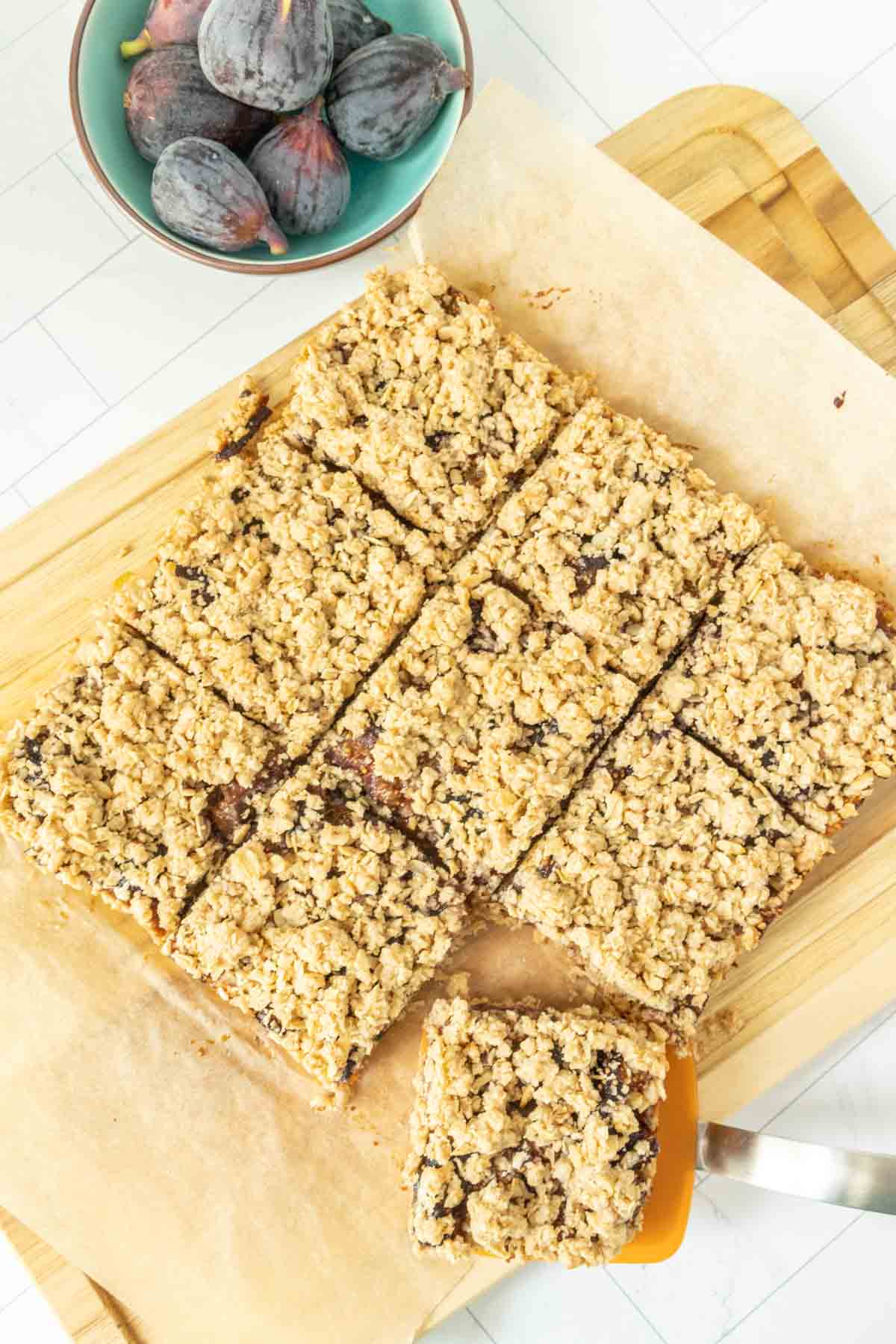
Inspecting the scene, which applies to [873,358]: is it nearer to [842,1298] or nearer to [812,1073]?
[812,1073]

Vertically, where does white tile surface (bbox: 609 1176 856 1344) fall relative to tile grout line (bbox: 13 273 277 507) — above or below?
below

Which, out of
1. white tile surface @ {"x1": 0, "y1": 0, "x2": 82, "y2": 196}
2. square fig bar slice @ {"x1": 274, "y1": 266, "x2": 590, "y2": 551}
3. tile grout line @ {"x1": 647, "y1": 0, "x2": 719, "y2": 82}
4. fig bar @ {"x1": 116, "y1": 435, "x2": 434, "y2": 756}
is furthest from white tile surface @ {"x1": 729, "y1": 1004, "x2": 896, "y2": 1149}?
white tile surface @ {"x1": 0, "y1": 0, "x2": 82, "y2": 196}

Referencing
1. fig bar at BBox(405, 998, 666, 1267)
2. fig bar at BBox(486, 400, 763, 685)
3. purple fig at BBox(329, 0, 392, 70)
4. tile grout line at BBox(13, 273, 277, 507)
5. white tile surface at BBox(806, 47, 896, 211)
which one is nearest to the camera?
fig bar at BBox(405, 998, 666, 1267)

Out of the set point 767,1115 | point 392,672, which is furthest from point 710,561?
point 767,1115

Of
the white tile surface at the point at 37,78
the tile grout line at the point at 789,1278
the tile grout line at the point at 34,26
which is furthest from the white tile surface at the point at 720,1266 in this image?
the tile grout line at the point at 34,26

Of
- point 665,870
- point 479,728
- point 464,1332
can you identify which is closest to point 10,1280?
point 464,1332

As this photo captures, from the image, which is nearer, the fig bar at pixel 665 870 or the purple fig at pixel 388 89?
the fig bar at pixel 665 870

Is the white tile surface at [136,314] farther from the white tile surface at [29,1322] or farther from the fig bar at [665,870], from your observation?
the white tile surface at [29,1322]

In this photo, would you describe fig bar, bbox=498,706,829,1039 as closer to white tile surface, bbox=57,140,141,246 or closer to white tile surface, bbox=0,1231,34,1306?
white tile surface, bbox=0,1231,34,1306

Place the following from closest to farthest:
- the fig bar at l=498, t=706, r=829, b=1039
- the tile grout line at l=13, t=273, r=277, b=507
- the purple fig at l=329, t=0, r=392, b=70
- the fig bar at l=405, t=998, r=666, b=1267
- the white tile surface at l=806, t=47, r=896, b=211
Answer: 1. the fig bar at l=405, t=998, r=666, b=1267
2. the fig bar at l=498, t=706, r=829, b=1039
3. the purple fig at l=329, t=0, r=392, b=70
4. the tile grout line at l=13, t=273, r=277, b=507
5. the white tile surface at l=806, t=47, r=896, b=211
